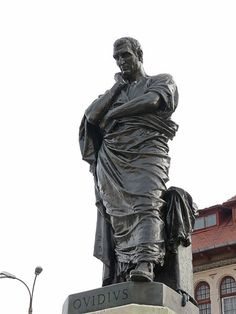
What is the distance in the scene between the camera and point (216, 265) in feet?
133

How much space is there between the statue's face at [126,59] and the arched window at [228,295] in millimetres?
33156

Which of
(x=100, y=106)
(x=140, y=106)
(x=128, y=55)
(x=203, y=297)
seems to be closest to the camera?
(x=140, y=106)

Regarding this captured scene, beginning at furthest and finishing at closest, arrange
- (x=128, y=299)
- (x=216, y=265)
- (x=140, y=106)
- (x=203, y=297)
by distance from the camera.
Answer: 1. (x=216, y=265)
2. (x=203, y=297)
3. (x=140, y=106)
4. (x=128, y=299)

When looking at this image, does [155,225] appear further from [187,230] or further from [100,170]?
[100,170]

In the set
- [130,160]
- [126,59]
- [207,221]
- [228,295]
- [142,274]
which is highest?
[207,221]

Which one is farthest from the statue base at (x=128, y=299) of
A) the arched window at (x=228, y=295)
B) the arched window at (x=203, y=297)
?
the arched window at (x=203, y=297)

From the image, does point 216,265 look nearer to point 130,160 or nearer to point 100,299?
point 130,160

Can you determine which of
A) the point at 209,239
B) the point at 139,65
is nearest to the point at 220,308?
the point at 209,239

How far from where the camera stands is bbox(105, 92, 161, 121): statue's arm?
7.26 meters

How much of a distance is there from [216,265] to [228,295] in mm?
1937

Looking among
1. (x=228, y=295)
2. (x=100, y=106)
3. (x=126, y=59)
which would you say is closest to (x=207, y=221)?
(x=228, y=295)

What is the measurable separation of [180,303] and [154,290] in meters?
0.43

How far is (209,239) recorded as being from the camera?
41.6m

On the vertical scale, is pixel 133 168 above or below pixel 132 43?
below
